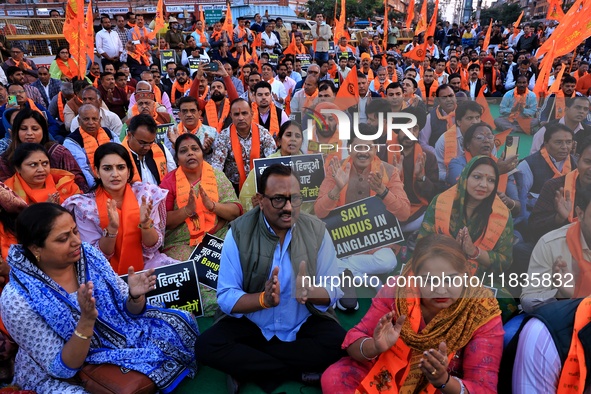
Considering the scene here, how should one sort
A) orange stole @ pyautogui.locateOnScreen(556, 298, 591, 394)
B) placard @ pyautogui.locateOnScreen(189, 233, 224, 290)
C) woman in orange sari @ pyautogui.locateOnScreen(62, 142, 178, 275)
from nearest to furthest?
orange stole @ pyautogui.locateOnScreen(556, 298, 591, 394)
woman in orange sari @ pyautogui.locateOnScreen(62, 142, 178, 275)
placard @ pyautogui.locateOnScreen(189, 233, 224, 290)

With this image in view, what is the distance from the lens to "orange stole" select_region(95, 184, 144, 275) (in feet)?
9.21

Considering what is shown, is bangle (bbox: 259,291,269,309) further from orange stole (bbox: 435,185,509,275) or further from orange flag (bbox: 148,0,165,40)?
orange flag (bbox: 148,0,165,40)

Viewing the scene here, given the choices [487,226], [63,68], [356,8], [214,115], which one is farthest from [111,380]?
[356,8]

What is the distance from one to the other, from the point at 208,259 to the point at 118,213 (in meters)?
0.68

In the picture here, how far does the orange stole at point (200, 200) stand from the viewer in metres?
3.16

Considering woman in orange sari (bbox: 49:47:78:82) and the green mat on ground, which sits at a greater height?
woman in orange sari (bbox: 49:47:78:82)

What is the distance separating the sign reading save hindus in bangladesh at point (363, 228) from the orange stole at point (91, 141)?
2.72 m

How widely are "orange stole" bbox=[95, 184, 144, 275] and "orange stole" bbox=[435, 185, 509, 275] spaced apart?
196cm

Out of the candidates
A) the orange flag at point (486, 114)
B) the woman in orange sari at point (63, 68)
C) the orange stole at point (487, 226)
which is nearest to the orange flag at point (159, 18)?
the woman in orange sari at point (63, 68)

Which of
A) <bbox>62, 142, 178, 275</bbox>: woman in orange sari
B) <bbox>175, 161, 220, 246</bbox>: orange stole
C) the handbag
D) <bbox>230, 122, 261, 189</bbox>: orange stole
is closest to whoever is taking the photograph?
the handbag

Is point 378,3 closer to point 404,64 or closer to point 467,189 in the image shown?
point 404,64

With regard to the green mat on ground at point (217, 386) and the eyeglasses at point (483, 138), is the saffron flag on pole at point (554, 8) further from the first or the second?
the green mat on ground at point (217, 386)

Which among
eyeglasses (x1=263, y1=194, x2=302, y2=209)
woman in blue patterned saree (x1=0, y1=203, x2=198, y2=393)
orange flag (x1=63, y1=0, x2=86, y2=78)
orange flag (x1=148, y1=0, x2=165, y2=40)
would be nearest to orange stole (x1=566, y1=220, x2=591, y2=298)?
eyeglasses (x1=263, y1=194, x2=302, y2=209)

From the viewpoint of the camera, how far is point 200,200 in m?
3.16
